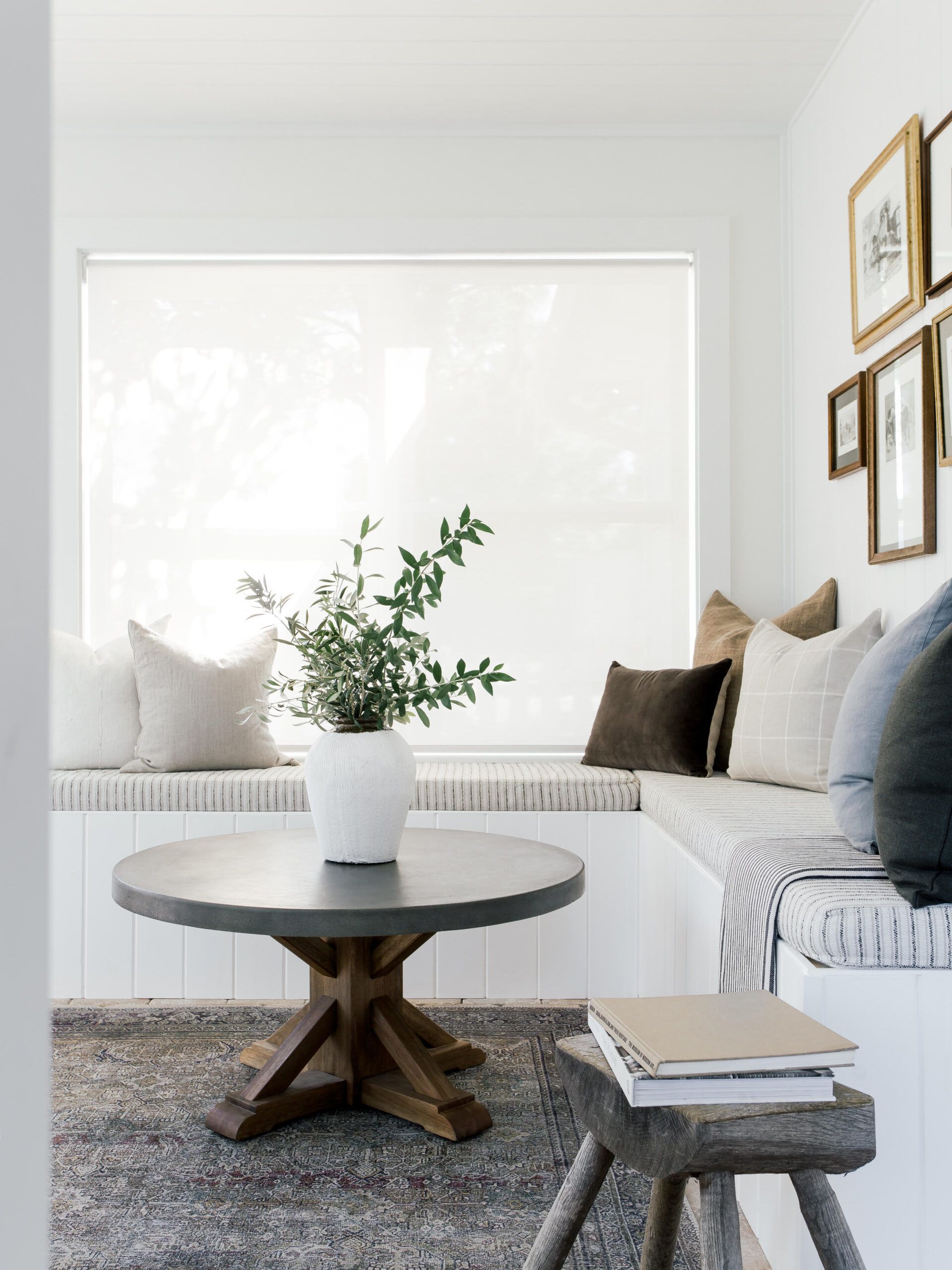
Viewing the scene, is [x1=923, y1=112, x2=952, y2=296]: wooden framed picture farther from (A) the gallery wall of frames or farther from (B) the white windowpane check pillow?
(B) the white windowpane check pillow

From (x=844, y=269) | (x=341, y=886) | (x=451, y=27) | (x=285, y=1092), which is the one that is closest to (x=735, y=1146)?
(x=341, y=886)

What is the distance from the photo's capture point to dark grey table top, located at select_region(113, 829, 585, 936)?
1.76 meters

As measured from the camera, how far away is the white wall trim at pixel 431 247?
12.2 ft

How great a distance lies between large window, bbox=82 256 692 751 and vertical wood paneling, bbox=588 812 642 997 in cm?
76

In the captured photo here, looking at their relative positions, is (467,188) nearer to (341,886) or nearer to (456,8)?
(456,8)

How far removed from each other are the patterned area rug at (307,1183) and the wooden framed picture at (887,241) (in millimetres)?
2091

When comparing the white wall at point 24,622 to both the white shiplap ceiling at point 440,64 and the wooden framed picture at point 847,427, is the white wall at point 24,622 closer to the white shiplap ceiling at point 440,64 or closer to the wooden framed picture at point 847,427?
the wooden framed picture at point 847,427

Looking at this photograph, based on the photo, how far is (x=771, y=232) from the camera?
3.73 meters

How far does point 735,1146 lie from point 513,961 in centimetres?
203

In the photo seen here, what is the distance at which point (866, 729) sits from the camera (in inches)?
70.8

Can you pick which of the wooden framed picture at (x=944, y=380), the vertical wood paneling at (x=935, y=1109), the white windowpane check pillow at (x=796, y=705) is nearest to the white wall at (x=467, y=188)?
the white windowpane check pillow at (x=796, y=705)

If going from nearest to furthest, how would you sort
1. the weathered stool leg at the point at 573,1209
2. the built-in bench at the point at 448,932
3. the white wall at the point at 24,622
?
the white wall at the point at 24,622 < the weathered stool leg at the point at 573,1209 < the built-in bench at the point at 448,932

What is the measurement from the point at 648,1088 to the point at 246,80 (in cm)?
341

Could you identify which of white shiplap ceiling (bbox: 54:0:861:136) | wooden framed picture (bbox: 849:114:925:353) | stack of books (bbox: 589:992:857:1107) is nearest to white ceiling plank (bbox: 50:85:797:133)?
white shiplap ceiling (bbox: 54:0:861:136)
